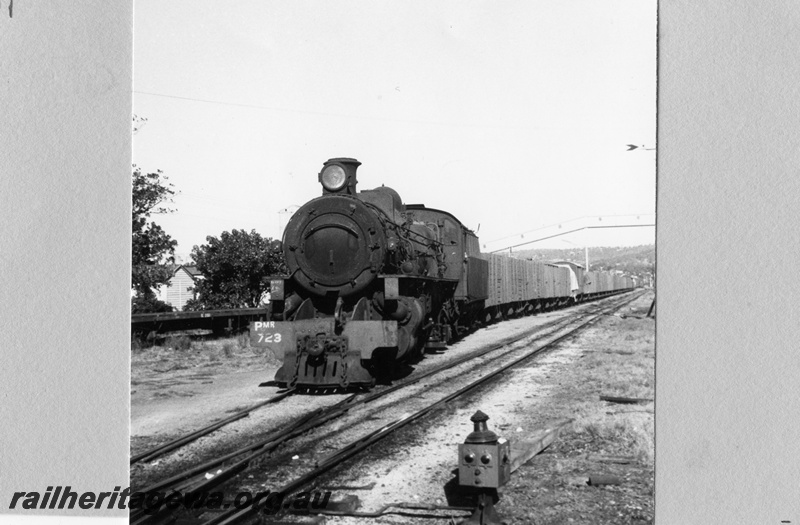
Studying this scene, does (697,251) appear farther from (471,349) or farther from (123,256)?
(471,349)

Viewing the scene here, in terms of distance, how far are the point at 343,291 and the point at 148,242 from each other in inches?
134

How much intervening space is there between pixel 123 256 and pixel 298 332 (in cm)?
344

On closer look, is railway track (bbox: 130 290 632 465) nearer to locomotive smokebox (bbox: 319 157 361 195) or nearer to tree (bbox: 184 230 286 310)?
tree (bbox: 184 230 286 310)

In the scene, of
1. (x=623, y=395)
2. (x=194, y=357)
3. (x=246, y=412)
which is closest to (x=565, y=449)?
(x=623, y=395)

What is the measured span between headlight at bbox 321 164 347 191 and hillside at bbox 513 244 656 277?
10.3 feet

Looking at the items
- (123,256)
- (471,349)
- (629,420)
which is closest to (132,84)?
(123,256)

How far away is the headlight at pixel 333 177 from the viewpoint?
859 cm

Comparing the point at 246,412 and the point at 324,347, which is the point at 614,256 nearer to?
the point at 246,412

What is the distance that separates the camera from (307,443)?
5898 millimetres

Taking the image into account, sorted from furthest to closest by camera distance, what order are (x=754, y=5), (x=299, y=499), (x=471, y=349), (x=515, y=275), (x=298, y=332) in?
(x=515, y=275) < (x=471, y=349) < (x=298, y=332) < (x=299, y=499) < (x=754, y=5)

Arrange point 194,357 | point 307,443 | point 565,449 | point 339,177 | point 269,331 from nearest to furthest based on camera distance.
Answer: point 565,449 < point 307,443 < point 269,331 < point 339,177 < point 194,357

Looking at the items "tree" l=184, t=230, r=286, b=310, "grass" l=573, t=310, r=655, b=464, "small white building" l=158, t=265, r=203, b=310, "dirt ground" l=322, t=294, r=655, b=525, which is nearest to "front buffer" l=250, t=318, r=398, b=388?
"tree" l=184, t=230, r=286, b=310

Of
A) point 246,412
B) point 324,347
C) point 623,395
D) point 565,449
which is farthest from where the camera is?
point 324,347

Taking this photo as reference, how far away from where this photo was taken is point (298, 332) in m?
8.45
